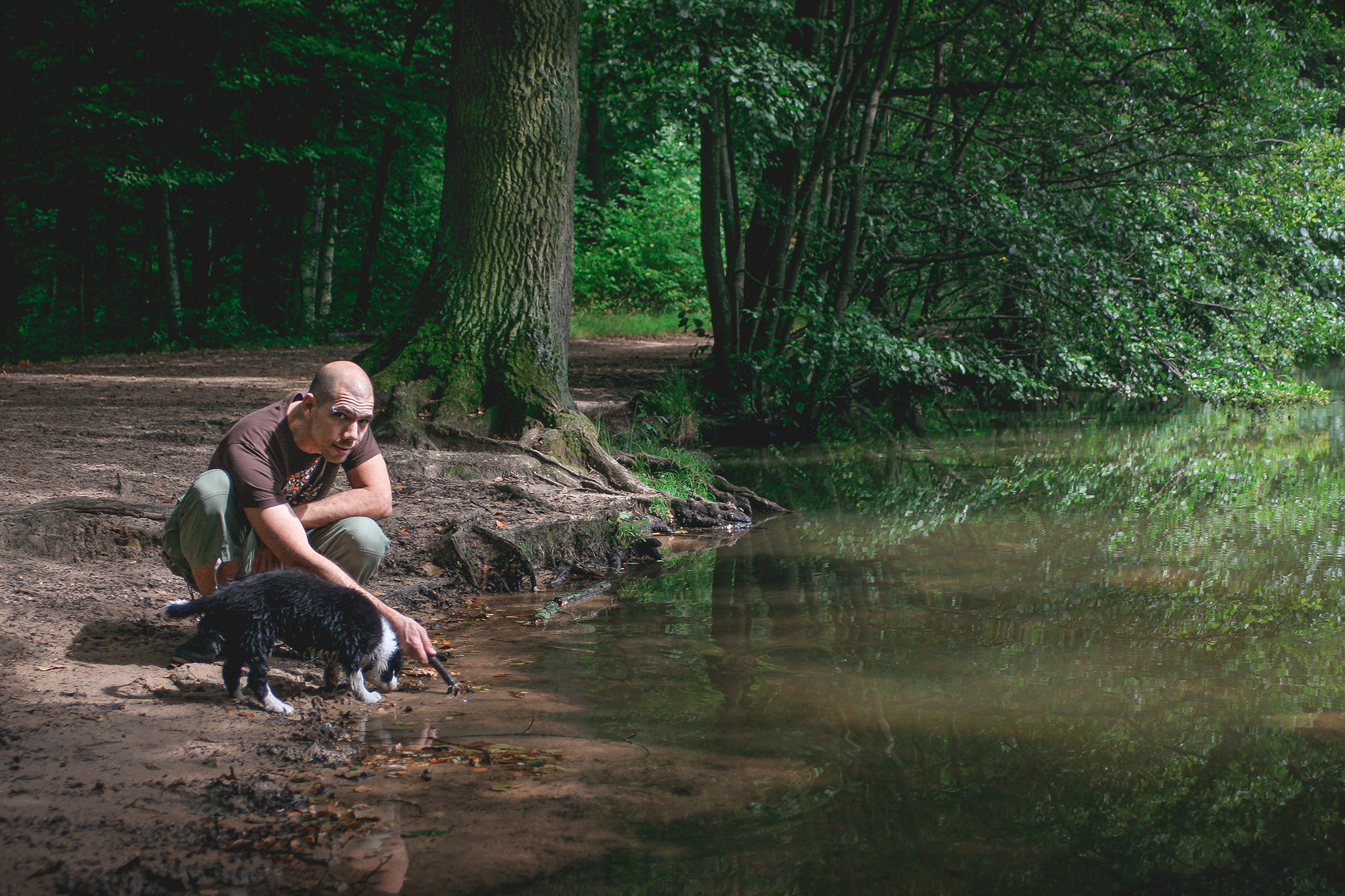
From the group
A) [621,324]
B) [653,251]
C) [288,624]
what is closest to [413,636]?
[288,624]

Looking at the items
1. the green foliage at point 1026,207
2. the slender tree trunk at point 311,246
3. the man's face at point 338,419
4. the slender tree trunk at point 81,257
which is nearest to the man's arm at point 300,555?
the man's face at point 338,419

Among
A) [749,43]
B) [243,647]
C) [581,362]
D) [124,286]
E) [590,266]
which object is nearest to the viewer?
[243,647]

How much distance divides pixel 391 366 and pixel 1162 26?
11.3 meters

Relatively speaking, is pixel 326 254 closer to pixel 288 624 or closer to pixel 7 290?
pixel 7 290

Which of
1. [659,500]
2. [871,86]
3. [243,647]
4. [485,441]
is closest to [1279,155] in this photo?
[871,86]

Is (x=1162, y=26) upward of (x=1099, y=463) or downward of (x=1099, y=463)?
upward

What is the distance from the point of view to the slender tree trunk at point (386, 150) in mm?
20141

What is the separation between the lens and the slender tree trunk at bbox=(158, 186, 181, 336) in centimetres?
1784

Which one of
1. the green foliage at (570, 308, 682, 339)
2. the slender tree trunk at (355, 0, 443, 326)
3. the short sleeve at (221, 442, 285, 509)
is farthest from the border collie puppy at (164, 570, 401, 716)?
the green foliage at (570, 308, 682, 339)

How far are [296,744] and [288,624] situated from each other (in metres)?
0.49

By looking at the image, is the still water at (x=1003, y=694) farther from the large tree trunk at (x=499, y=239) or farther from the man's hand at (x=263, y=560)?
the large tree trunk at (x=499, y=239)

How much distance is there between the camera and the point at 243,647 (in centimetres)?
368

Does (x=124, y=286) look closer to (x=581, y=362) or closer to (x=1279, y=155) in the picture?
(x=581, y=362)

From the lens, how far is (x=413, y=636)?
12.2 ft
